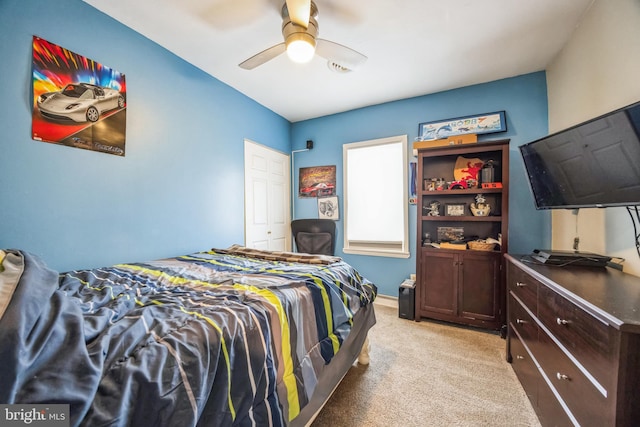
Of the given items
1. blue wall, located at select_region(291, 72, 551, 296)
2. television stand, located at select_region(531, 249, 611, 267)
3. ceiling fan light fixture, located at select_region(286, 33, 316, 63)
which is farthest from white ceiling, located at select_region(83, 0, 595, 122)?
television stand, located at select_region(531, 249, 611, 267)

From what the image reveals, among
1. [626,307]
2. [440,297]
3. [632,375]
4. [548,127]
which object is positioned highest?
[548,127]

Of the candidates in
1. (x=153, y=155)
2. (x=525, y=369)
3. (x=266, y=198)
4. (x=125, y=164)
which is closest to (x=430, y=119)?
(x=266, y=198)

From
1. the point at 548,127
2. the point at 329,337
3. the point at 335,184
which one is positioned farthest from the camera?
the point at 335,184

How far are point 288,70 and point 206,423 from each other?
280 centimetres

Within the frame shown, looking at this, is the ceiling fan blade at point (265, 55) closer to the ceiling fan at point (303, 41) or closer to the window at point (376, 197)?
the ceiling fan at point (303, 41)

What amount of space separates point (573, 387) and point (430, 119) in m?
2.81

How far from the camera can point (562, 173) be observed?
1.56m

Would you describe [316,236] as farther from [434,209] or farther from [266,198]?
[434,209]

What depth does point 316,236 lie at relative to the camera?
9.69ft

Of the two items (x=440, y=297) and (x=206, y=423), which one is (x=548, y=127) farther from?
(x=206, y=423)

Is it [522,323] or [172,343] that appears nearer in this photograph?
[172,343]

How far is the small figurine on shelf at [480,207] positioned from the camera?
2570 millimetres

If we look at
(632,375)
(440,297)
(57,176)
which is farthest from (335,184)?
(632,375)

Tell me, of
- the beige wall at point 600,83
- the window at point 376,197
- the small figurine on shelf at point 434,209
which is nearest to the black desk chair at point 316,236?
the window at point 376,197
